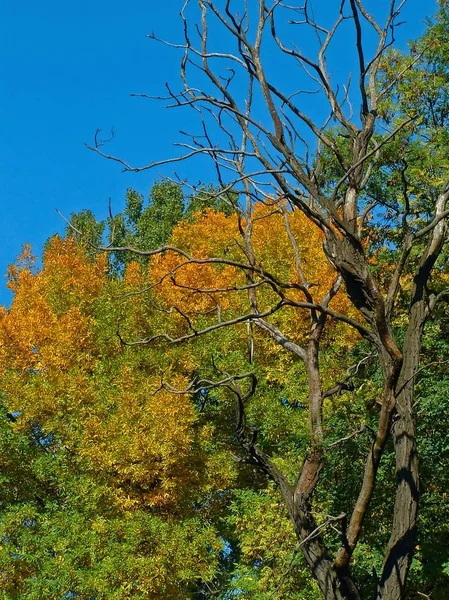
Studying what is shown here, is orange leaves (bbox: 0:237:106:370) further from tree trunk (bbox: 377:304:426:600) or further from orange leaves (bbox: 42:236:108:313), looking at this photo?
tree trunk (bbox: 377:304:426:600)

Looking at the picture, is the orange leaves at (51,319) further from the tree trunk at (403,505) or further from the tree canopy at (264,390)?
the tree trunk at (403,505)

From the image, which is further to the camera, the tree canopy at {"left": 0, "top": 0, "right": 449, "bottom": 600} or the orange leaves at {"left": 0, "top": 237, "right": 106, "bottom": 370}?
the orange leaves at {"left": 0, "top": 237, "right": 106, "bottom": 370}

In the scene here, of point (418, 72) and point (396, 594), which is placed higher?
point (418, 72)

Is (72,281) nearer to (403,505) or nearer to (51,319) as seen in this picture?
(51,319)

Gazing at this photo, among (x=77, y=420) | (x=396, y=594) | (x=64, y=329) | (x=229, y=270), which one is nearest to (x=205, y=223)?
(x=229, y=270)

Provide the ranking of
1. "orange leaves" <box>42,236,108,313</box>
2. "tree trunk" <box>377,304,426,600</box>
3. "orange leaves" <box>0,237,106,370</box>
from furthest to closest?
"orange leaves" <box>42,236,108,313</box> < "orange leaves" <box>0,237,106,370</box> < "tree trunk" <box>377,304,426,600</box>

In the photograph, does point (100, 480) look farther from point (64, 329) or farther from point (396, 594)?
point (396, 594)

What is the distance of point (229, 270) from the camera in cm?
2483

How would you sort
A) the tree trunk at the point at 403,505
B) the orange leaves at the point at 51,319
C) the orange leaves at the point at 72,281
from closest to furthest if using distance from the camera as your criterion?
the tree trunk at the point at 403,505 → the orange leaves at the point at 51,319 → the orange leaves at the point at 72,281

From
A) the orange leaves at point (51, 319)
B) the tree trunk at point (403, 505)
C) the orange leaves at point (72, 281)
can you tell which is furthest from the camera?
the orange leaves at point (72, 281)

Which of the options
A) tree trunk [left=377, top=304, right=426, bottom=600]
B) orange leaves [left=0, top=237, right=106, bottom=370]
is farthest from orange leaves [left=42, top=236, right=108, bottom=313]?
tree trunk [left=377, top=304, right=426, bottom=600]

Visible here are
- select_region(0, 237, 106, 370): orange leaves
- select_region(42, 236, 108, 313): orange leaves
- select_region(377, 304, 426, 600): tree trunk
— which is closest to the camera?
select_region(377, 304, 426, 600): tree trunk

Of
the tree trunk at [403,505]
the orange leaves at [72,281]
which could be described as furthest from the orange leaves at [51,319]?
the tree trunk at [403,505]

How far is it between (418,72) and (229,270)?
9414 mm
